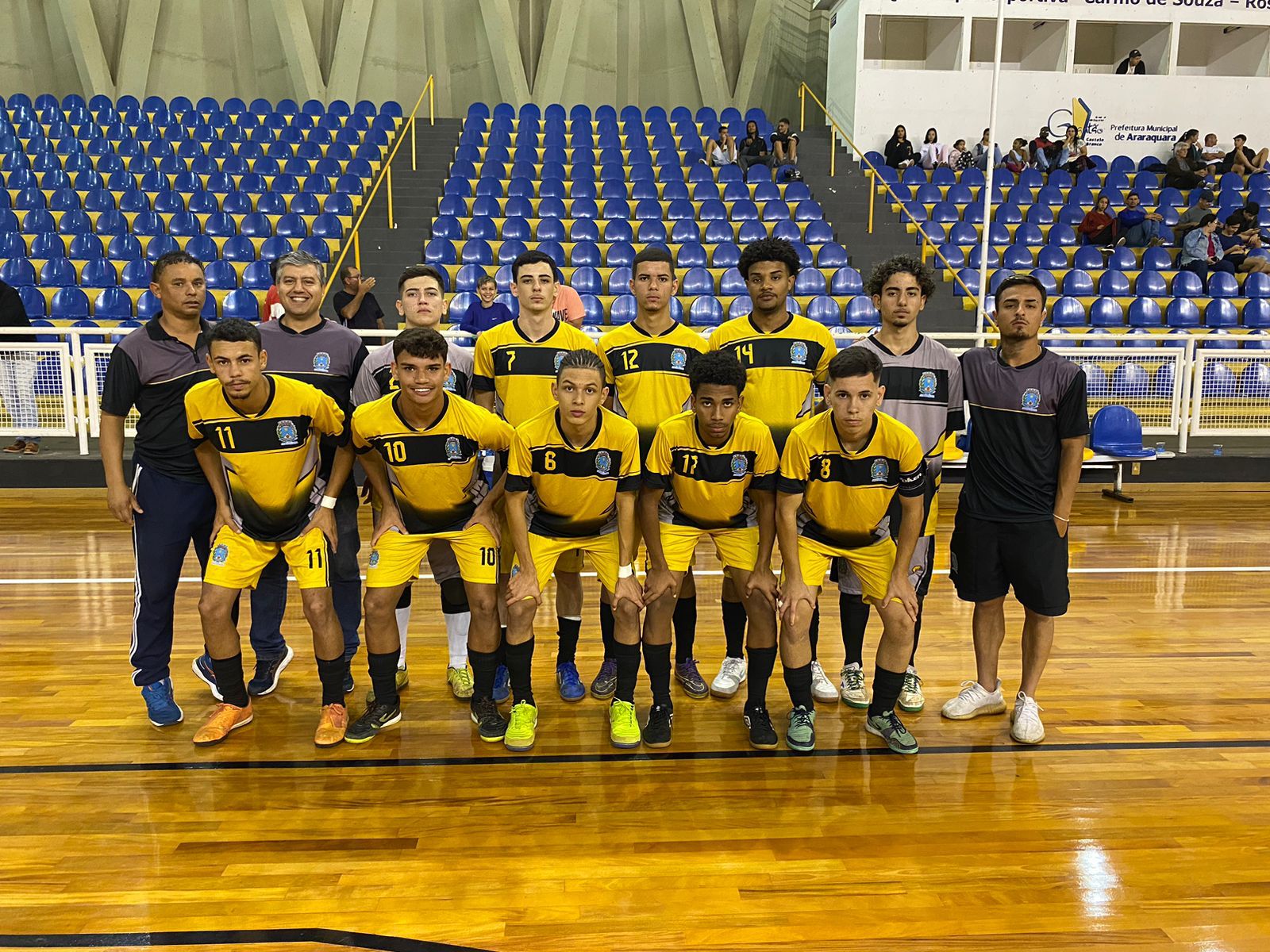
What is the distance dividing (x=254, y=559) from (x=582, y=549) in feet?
4.03

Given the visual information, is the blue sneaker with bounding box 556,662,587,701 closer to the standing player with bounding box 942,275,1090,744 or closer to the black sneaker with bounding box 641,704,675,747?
the black sneaker with bounding box 641,704,675,747

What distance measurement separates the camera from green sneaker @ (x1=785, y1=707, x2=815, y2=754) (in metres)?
3.34

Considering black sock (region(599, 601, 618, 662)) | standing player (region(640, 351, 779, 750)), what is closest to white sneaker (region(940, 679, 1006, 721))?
standing player (region(640, 351, 779, 750))

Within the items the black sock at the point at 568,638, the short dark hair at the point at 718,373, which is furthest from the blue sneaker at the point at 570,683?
the short dark hair at the point at 718,373

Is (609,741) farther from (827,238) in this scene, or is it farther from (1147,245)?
(1147,245)

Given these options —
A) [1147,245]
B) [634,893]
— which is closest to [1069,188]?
[1147,245]

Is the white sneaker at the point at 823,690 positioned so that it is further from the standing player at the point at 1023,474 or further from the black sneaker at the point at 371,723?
the black sneaker at the point at 371,723

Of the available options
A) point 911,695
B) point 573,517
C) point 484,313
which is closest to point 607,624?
point 573,517

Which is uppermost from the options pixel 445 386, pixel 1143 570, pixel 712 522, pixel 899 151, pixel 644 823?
pixel 899 151

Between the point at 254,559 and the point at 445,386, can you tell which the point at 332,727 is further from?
the point at 445,386

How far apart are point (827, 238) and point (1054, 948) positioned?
1002 centimetres

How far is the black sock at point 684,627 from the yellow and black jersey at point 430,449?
1043 millimetres

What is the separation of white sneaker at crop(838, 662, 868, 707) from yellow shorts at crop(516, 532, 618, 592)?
1094 millimetres

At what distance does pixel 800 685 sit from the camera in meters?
3.39
